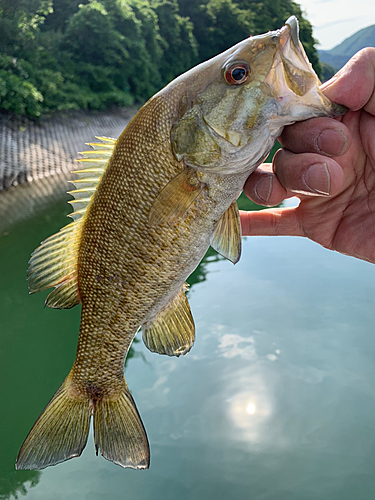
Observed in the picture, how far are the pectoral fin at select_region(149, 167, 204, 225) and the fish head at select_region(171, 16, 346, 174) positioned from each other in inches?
2.5

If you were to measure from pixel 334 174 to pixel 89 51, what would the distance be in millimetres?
27379

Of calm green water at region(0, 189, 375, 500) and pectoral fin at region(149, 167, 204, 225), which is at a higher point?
pectoral fin at region(149, 167, 204, 225)

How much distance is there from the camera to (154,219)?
69.1 inches

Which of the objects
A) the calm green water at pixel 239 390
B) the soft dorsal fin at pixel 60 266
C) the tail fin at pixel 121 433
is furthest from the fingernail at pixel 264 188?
the calm green water at pixel 239 390

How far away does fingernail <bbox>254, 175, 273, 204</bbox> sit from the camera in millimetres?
2012

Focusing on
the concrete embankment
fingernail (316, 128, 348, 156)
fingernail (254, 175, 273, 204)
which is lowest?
the concrete embankment

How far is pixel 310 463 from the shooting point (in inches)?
165

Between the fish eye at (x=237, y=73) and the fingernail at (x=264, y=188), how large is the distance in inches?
20.8

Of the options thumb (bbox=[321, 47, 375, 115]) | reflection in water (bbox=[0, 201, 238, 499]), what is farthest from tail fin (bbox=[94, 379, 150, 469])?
reflection in water (bbox=[0, 201, 238, 499])

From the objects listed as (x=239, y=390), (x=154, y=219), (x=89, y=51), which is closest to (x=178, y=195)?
(x=154, y=219)

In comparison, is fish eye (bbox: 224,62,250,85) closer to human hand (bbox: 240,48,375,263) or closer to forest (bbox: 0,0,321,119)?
human hand (bbox: 240,48,375,263)

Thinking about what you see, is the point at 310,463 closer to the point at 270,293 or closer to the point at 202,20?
the point at 270,293

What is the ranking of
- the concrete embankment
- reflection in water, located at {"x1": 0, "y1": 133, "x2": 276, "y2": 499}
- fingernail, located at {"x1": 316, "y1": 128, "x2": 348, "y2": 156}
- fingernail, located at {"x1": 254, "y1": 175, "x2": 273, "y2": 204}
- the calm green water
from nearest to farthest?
1. fingernail, located at {"x1": 316, "y1": 128, "x2": 348, "y2": 156}
2. fingernail, located at {"x1": 254, "y1": 175, "x2": 273, "y2": 204}
3. the calm green water
4. reflection in water, located at {"x1": 0, "y1": 133, "x2": 276, "y2": 499}
5. the concrete embankment

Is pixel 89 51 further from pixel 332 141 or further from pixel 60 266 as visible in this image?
pixel 332 141
